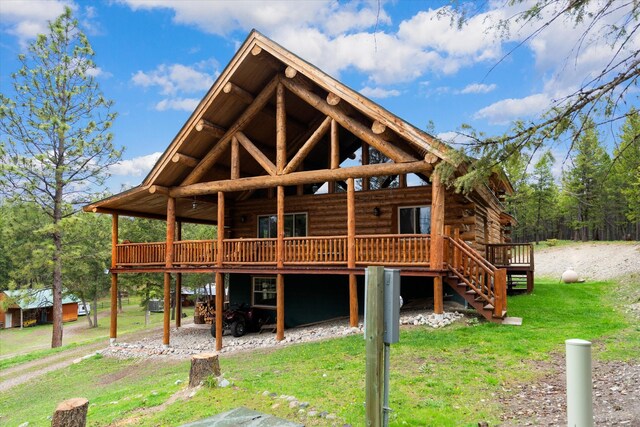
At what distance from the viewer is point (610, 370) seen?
7348mm

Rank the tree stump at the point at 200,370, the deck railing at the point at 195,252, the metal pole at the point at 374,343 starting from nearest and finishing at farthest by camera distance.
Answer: the metal pole at the point at 374,343, the tree stump at the point at 200,370, the deck railing at the point at 195,252

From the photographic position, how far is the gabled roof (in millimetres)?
12242

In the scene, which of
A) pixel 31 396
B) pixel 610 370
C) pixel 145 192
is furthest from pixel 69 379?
pixel 610 370

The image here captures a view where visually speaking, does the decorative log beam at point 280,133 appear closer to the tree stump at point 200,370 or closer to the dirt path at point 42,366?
the tree stump at point 200,370

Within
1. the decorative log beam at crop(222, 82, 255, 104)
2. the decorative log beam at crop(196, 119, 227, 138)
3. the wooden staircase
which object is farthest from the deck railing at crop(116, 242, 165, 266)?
the wooden staircase

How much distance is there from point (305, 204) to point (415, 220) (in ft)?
15.1

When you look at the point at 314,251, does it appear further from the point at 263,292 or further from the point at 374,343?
the point at 374,343

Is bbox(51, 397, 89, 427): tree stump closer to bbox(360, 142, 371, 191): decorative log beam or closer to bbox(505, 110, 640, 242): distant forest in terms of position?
bbox(505, 110, 640, 242): distant forest

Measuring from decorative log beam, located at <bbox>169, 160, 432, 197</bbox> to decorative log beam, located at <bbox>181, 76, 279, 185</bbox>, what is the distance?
45 centimetres

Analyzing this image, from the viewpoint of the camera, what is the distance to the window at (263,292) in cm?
1812

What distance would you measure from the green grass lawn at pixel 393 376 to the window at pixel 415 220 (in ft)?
12.7

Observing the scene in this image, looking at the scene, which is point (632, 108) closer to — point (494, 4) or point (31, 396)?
point (494, 4)

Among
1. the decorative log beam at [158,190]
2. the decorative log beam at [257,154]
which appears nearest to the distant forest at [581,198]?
the decorative log beam at [257,154]

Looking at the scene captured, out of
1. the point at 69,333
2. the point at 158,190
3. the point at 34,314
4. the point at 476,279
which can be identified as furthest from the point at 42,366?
the point at 34,314
